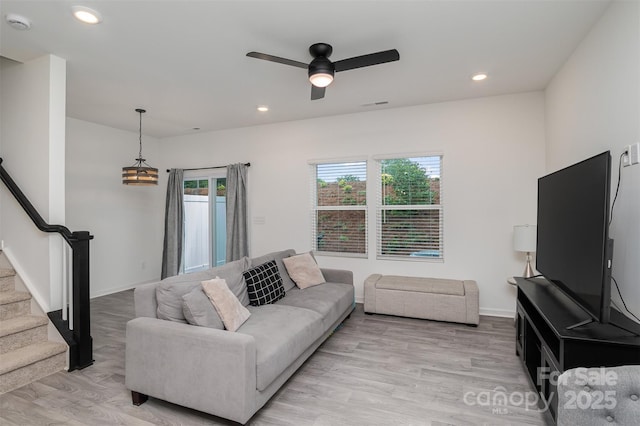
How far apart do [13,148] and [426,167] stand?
4665 mm

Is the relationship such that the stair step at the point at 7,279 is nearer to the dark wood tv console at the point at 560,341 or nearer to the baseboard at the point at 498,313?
the dark wood tv console at the point at 560,341

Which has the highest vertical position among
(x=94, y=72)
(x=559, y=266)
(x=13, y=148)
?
(x=94, y=72)

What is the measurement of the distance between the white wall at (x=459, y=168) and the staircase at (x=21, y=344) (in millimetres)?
3072

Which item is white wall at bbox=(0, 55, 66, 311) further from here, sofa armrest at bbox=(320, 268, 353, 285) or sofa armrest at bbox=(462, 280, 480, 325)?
sofa armrest at bbox=(462, 280, 480, 325)

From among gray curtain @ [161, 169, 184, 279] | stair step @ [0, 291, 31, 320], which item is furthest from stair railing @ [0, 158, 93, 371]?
gray curtain @ [161, 169, 184, 279]

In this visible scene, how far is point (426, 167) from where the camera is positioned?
451 centimetres

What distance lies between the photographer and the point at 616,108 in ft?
7.25

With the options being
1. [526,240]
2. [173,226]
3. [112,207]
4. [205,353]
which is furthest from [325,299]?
[112,207]

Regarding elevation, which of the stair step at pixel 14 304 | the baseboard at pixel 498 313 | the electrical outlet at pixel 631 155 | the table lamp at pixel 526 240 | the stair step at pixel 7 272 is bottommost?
the baseboard at pixel 498 313

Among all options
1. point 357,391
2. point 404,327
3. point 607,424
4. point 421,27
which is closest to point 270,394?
point 357,391

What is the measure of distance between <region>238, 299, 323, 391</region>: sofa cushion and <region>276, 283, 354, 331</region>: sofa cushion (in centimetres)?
16

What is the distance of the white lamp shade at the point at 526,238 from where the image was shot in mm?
3578

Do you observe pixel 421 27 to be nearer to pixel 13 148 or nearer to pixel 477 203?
pixel 477 203

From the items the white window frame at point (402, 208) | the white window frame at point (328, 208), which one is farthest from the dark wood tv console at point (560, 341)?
the white window frame at point (328, 208)
